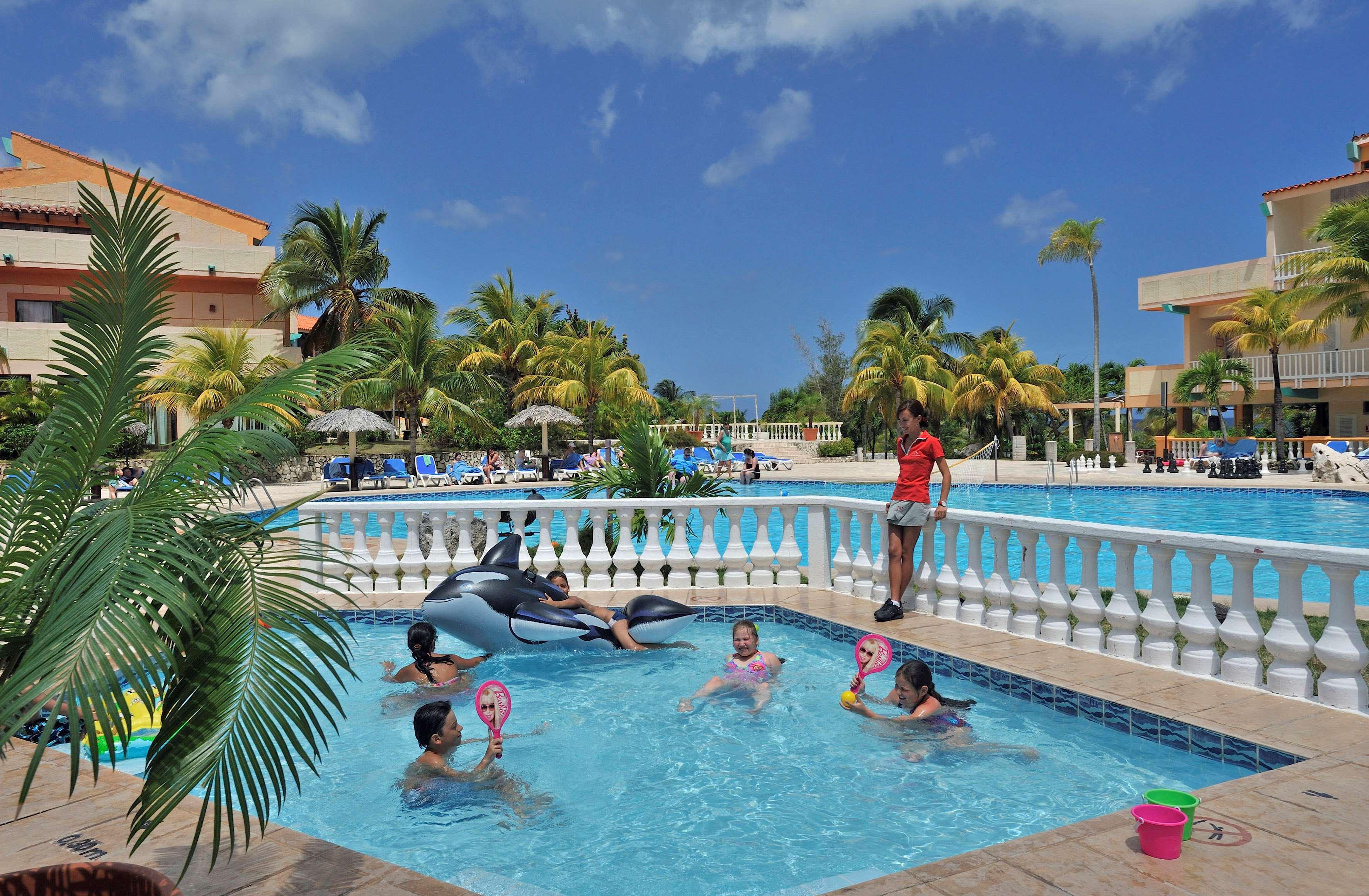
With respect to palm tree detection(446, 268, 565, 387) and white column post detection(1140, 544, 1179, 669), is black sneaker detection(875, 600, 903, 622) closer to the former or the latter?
white column post detection(1140, 544, 1179, 669)

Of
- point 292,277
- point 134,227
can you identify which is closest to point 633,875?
point 134,227

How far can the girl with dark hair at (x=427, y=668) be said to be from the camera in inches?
248

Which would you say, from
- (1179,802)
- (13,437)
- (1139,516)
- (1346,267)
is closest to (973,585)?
(1179,802)

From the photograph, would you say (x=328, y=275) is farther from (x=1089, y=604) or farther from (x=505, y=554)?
(x=1089, y=604)

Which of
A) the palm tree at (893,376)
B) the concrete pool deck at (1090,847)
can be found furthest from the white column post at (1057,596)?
the palm tree at (893,376)

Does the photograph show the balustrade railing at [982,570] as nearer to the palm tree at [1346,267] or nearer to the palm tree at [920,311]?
the palm tree at [1346,267]

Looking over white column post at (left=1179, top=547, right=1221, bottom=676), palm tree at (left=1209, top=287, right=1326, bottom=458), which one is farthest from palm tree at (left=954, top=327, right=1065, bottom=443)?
white column post at (left=1179, top=547, right=1221, bottom=676)

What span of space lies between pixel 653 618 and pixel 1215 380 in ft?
100

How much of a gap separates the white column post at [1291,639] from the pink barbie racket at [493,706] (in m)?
3.92

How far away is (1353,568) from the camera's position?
4180mm

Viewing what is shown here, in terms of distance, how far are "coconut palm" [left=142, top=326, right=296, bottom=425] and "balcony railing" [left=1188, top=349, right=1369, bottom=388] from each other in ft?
104

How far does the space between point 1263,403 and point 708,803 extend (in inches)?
1390

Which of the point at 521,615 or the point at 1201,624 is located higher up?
the point at 1201,624

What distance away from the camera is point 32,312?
31.9 metres
